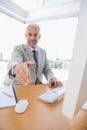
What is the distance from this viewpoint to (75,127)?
583 mm

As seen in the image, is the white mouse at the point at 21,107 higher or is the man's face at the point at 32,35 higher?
the man's face at the point at 32,35

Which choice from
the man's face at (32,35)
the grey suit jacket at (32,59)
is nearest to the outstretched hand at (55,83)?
the grey suit jacket at (32,59)

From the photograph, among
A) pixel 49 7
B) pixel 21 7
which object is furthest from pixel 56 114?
pixel 21 7

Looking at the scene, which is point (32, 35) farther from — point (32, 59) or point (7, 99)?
point (7, 99)

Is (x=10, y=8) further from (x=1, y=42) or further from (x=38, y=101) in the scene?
(x=38, y=101)

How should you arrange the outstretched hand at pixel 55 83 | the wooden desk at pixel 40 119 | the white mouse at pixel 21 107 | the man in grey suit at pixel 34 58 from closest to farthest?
1. the wooden desk at pixel 40 119
2. the white mouse at pixel 21 107
3. the outstretched hand at pixel 55 83
4. the man in grey suit at pixel 34 58

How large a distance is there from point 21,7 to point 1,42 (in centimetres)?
93

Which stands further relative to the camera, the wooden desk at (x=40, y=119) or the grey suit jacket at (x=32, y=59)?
the grey suit jacket at (x=32, y=59)

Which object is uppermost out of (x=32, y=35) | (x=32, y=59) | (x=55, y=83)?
(x=32, y=35)

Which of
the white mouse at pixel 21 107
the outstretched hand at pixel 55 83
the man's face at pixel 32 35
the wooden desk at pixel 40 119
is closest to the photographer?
the wooden desk at pixel 40 119

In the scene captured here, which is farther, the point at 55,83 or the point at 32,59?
the point at 32,59

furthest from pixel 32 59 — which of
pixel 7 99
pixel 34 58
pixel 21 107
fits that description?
pixel 21 107

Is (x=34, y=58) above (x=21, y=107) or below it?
above

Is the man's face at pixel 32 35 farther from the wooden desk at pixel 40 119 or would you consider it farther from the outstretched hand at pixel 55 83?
the wooden desk at pixel 40 119
